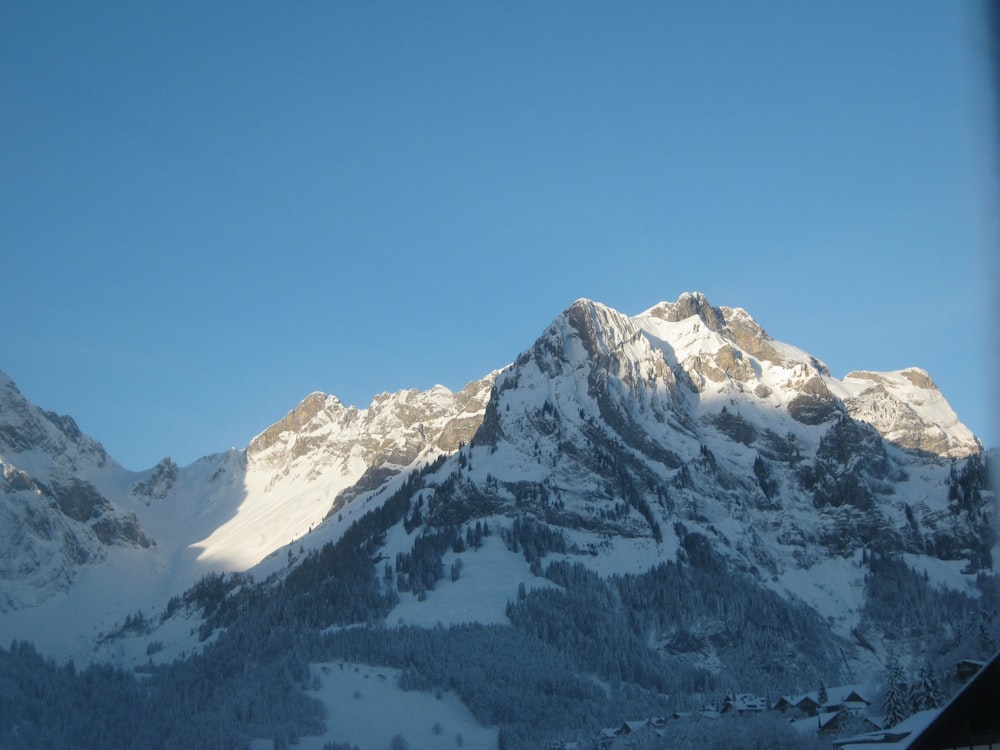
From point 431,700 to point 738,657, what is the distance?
63.6 m

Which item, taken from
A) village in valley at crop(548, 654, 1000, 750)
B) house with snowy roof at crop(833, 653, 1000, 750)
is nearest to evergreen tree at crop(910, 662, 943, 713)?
village in valley at crop(548, 654, 1000, 750)

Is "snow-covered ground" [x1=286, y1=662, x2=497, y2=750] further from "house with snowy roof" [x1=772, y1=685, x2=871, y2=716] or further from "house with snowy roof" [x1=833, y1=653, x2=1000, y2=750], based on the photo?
"house with snowy roof" [x1=833, y1=653, x2=1000, y2=750]

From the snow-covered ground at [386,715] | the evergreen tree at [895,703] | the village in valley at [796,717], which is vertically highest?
the snow-covered ground at [386,715]

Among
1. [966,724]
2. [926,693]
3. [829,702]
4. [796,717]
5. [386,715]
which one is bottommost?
[796,717]

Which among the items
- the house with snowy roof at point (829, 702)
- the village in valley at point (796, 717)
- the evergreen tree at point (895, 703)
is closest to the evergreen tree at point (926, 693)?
the village in valley at point (796, 717)

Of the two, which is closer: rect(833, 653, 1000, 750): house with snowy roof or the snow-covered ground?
rect(833, 653, 1000, 750): house with snowy roof

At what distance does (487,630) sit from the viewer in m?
180

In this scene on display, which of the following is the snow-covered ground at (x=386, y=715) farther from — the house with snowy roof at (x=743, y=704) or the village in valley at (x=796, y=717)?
the house with snowy roof at (x=743, y=704)

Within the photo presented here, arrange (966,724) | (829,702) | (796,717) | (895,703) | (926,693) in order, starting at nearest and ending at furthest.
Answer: (966,724)
(926,693)
(895,703)
(829,702)
(796,717)

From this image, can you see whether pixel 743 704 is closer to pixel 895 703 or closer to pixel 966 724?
pixel 895 703

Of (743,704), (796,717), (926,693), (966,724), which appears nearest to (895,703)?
(926,693)

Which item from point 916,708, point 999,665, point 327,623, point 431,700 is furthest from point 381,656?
point 999,665

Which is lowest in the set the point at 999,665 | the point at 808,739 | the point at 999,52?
the point at 808,739

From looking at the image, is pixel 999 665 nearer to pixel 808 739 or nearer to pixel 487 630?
pixel 808 739
